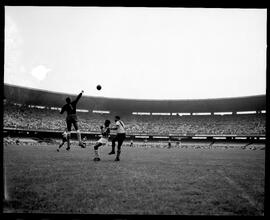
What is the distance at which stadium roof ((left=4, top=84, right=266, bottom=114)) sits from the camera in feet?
148

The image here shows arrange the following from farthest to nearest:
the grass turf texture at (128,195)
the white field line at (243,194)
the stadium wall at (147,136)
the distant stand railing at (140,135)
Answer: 1. the stadium wall at (147,136)
2. the distant stand railing at (140,135)
3. the white field line at (243,194)
4. the grass turf texture at (128,195)

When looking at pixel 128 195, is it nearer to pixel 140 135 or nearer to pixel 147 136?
pixel 140 135

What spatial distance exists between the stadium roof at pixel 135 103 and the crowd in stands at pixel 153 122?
1571 millimetres

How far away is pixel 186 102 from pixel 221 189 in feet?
158

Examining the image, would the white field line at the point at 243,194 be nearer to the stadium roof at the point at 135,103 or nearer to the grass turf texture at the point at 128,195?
the grass turf texture at the point at 128,195

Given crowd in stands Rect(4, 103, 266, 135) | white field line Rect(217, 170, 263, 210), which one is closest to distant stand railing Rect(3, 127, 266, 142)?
crowd in stands Rect(4, 103, 266, 135)

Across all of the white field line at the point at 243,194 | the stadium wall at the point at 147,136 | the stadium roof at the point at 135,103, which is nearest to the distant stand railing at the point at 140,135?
the stadium wall at the point at 147,136

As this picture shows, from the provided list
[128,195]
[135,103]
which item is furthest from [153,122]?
[128,195]

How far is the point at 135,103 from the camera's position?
55.1 m

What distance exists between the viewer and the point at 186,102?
172 ft

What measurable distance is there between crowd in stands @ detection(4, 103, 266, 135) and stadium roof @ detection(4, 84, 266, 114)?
1571 millimetres

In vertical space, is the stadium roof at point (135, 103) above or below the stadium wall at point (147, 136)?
above

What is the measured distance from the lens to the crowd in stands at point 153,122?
45062 mm
